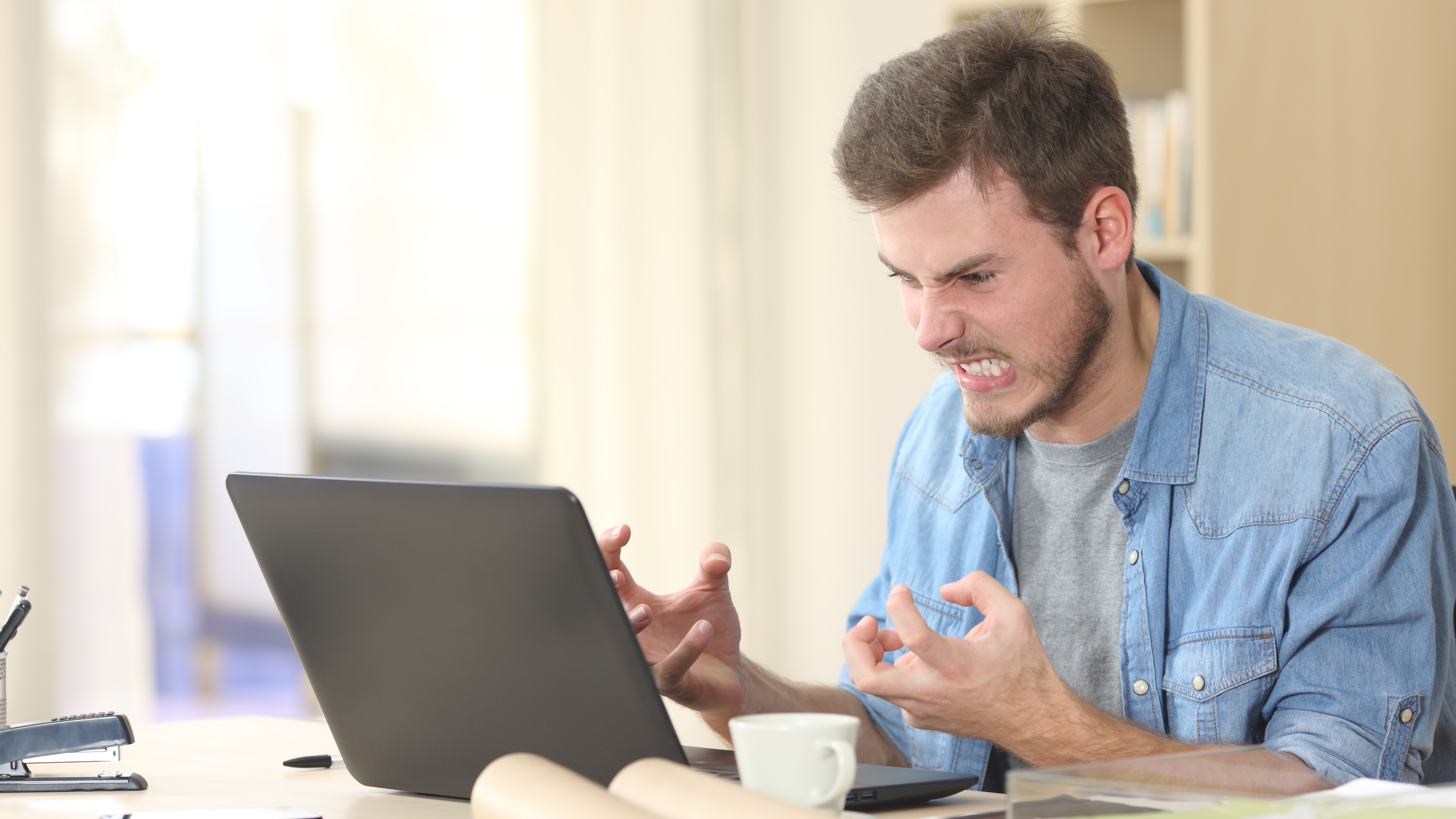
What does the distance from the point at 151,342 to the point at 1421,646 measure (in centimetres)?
183

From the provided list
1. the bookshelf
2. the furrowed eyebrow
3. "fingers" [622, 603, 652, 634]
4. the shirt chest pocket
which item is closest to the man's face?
the furrowed eyebrow

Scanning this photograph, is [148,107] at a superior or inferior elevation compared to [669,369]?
superior

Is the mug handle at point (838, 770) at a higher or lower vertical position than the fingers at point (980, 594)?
lower

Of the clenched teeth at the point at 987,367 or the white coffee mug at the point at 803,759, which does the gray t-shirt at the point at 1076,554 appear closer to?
the clenched teeth at the point at 987,367

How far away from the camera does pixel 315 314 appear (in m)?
2.52

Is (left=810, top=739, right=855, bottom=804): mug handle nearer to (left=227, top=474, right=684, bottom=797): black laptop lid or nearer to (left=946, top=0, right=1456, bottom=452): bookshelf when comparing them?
(left=227, top=474, right=684, bottom=797): black laptop lid

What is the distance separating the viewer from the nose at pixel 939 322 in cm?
138

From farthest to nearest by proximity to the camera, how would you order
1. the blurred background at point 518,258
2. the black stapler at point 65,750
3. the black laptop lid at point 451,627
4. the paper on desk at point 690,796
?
the blurred background at point 518,258 → the black stapler at point 65,750 → the black laptop lid at point 451,627 → the paper on desk at point 690,796

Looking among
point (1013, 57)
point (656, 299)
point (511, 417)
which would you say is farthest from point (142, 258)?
point (1013, 57)

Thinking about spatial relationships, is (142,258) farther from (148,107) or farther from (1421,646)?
(1421,646)

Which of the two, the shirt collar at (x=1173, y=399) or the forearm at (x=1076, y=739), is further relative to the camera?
the shirt collar at (x=1173, y=399)

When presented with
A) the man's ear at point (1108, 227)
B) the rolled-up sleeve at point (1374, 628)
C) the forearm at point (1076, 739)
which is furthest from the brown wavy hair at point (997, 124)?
the forearm at point (1076, 739)

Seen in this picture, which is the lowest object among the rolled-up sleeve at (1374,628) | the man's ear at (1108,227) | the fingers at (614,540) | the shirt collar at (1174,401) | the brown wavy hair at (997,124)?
the rolled-up sleeve at (1374,628)

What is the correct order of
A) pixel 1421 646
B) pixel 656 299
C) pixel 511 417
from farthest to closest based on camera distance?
pixel 656 299
pixel 511 417
pixel 1421 646
